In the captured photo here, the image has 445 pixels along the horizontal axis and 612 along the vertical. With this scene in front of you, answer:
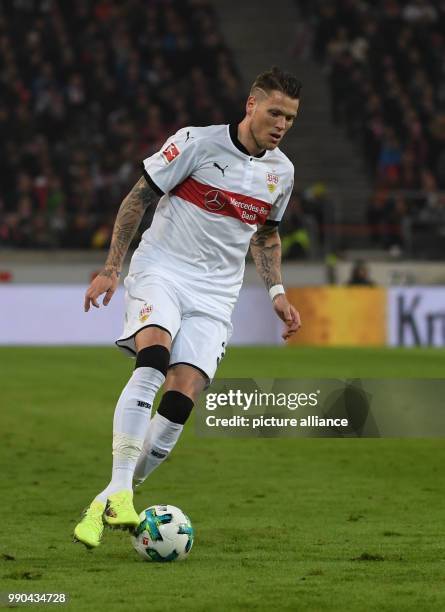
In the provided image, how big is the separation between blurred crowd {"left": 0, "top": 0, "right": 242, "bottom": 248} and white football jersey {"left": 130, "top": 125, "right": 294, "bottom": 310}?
698 inches

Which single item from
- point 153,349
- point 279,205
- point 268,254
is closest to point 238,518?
point 268,254

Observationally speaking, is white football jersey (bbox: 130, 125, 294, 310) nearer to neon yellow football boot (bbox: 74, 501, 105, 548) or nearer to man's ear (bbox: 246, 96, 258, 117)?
man's ear (bbox: 246, 96, 258, 117)

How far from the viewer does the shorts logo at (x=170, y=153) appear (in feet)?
21.8

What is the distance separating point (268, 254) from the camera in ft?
23.7

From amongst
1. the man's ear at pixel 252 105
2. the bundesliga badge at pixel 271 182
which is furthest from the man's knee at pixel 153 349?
the man's ear at pixel 252 105

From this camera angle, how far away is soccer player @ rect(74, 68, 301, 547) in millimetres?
6449

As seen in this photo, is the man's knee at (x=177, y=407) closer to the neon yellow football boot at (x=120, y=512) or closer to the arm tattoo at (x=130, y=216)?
the neon yellow football boot at (x=120, y=512)

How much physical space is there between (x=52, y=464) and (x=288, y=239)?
1592cm

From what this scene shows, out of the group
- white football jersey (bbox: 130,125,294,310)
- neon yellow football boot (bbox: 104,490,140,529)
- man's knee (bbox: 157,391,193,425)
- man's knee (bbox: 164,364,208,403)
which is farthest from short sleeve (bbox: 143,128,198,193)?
neon yellow football boot (bbox: 104,490,140,529)

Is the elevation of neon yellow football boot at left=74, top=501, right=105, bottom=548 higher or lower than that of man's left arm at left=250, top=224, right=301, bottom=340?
lower

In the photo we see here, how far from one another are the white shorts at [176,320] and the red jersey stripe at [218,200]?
0.40 m

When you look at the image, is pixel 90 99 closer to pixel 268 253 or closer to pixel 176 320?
pixel 268 253

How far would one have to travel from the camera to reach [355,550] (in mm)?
6375

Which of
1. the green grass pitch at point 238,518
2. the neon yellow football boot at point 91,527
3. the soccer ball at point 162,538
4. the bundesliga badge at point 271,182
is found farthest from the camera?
the bundesliga badge at point 271,182
